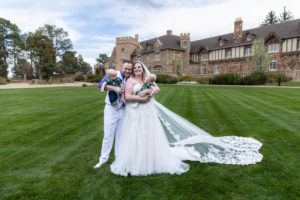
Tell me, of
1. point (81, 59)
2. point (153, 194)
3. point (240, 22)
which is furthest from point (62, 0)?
point (81, 59)

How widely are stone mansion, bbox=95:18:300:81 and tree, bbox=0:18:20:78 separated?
103ft

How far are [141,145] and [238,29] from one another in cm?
4166

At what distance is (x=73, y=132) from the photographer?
6.33 meters

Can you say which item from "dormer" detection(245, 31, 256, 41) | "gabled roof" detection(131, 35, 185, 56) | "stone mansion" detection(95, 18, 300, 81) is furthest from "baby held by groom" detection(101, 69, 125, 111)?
"gabled roof" detection(131, 35, 185, 56)

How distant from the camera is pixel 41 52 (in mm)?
51469

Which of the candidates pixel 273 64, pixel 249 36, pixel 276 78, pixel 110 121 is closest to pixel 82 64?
pixel 249 36

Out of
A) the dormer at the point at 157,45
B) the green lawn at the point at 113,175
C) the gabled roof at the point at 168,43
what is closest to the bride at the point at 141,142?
the green lawn at the point at 113,175

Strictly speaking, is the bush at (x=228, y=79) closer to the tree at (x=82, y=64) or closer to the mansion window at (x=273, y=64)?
the mansion window at (x=273, y=64)

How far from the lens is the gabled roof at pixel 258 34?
31.6m

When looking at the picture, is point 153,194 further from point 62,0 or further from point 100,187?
point 62,0

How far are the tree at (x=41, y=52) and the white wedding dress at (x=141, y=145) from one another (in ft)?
183

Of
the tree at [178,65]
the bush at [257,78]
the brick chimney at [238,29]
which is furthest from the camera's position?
the tree at [178,65]

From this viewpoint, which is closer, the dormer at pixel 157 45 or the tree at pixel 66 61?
the dormer at pixel 157 45

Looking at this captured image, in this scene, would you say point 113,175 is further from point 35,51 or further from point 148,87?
point 35,51
